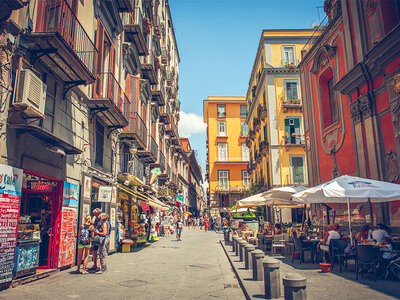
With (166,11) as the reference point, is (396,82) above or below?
below

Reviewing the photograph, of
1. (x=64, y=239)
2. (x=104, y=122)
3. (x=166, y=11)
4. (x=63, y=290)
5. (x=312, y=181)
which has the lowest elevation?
(x=63, y=290)

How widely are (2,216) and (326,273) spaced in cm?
758

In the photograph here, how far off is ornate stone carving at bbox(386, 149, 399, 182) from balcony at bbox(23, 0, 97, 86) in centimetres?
973

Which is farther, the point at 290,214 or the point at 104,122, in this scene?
the point at 290,214

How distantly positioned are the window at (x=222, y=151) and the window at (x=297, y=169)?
25.1 m

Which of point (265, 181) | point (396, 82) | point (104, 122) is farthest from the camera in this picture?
point (265, 181)

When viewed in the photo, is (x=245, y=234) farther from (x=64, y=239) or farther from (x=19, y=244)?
(x=19, y=244)

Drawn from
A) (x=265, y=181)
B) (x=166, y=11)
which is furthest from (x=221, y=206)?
(x=166, y=11)

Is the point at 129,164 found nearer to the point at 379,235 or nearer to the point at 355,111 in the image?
the point at 355,111

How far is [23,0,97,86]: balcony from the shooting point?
24.8 feet

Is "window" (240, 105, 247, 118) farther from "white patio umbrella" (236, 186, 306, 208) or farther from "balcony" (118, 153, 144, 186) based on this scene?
"white patio umbrella" (236, 186, 306, 208)

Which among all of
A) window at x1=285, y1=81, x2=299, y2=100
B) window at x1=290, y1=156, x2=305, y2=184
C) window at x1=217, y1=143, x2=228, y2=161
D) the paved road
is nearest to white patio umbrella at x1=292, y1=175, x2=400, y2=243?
the paved road

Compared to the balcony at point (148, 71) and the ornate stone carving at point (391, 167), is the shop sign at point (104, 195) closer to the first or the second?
the ornate stone carving at point (391, 167)

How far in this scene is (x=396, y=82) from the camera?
10734 mm
